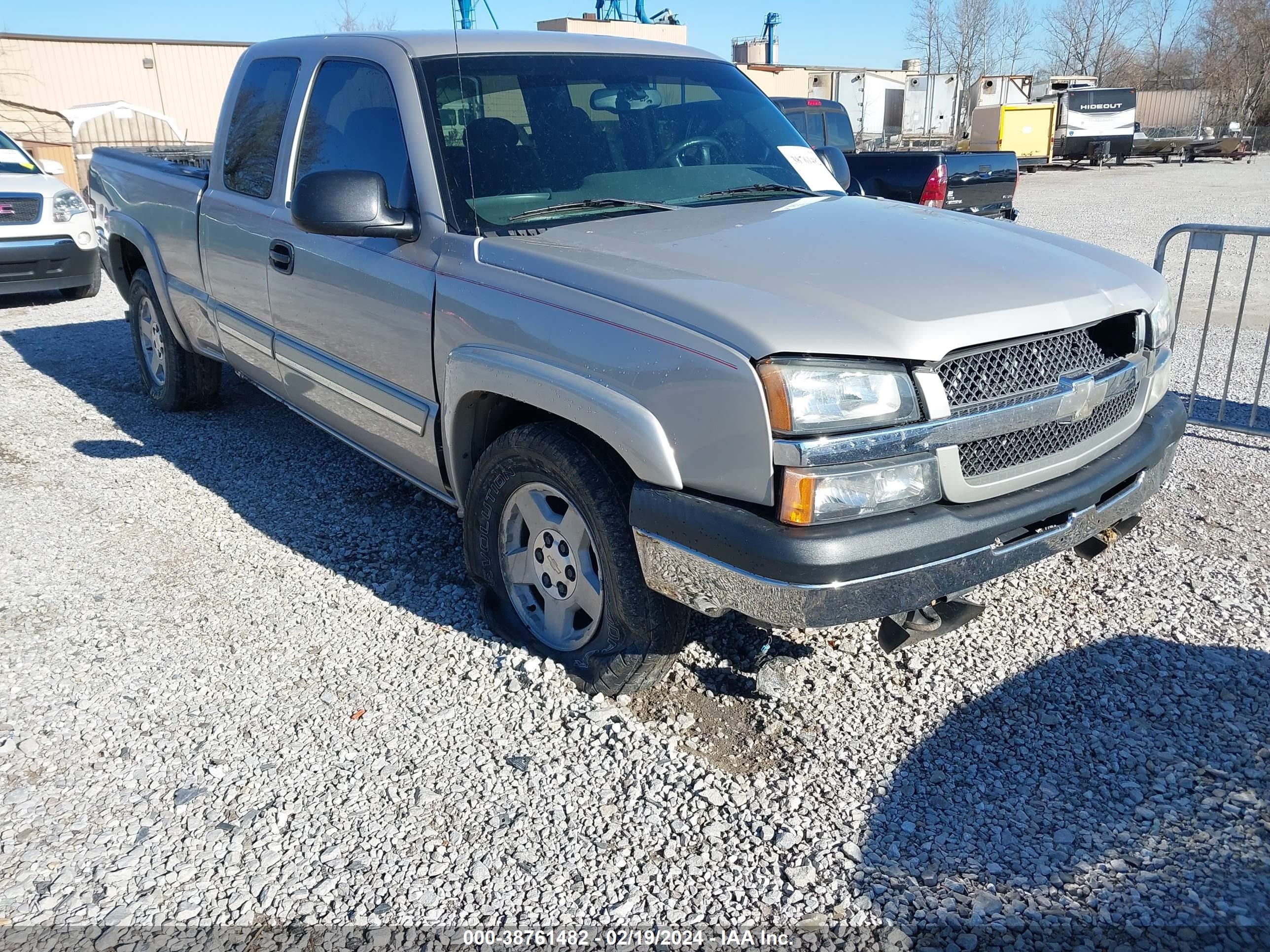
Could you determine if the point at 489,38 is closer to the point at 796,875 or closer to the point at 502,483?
the point at 502,483

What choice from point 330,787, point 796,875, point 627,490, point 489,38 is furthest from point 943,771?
point 489,38

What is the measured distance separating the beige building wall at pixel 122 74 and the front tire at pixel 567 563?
33346 millimetres

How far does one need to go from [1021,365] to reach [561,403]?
49.3 inches

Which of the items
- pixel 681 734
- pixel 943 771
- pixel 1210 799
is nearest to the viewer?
pixel 1210 799

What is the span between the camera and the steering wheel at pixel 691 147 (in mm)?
3760

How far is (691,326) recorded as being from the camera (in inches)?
98.3

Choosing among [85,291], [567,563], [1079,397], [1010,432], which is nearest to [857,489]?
[1010,432]

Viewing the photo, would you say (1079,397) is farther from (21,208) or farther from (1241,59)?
(1241,59)

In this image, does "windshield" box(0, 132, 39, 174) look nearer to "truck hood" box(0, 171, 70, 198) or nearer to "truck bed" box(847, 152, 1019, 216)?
"truck hood" box(0, 171, 70, 198)

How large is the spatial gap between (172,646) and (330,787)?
1.13 metres

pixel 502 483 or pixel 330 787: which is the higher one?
pixel 502 483

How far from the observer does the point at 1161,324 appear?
3.22 metres

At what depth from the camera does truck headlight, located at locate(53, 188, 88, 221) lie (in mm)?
10094

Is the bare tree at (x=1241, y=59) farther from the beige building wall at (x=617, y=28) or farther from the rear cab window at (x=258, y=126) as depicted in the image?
the rear cab window at (x=258, y=126)
